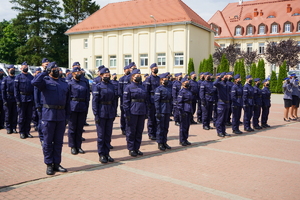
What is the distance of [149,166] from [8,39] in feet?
186

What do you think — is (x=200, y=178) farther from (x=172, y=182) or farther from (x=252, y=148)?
(x=252, y=148)

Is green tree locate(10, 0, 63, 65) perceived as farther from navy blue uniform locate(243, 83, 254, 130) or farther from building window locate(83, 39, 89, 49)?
navy blue uniform locate(243, 83, 254, 130)

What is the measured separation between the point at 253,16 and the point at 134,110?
63434mm

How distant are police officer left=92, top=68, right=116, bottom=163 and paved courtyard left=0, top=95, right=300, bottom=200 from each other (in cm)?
33

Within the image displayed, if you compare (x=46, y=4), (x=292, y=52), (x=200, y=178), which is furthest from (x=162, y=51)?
(x=200, y=178)

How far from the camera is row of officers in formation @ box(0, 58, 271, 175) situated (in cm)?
673

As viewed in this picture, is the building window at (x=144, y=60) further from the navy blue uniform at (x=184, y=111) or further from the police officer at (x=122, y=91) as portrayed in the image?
the navy blue uniform at (x=184, y=111)

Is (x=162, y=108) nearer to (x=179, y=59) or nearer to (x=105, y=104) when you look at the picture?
(x=105, y=104)

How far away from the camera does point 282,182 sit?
623cm

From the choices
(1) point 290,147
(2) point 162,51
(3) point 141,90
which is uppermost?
(2) point 162,51

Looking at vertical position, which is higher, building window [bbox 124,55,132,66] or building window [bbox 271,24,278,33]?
building window [bbox 271,24,278,33]

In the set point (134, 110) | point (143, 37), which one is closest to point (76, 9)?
point (143, 37)

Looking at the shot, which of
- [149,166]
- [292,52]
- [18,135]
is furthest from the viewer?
[292,52]

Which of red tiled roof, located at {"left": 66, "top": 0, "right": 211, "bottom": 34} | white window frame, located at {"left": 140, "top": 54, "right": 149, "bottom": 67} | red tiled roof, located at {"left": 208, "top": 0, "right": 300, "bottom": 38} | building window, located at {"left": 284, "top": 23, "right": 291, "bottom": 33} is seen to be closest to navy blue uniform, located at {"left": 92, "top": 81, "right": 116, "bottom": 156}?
red tiled roof, located at {"left": 66, "top": 0, "right": 211, "bottom": 34}
